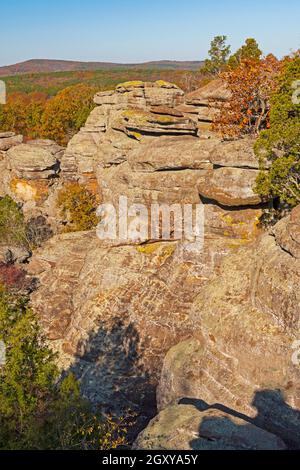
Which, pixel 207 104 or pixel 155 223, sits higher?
pixel 207 104

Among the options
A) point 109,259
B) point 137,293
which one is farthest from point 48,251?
point 137,293

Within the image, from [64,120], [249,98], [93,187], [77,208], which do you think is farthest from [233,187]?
[64,120]

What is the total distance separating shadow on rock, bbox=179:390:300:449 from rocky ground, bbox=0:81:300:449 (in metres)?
0.04

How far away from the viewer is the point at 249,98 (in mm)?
27734

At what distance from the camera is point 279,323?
54.9 feet

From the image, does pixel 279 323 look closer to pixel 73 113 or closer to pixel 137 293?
pixel 137 293

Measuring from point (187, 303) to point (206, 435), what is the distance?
38.6ft

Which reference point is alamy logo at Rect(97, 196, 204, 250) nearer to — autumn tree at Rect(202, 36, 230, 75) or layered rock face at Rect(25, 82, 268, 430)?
layered rock face at Rect(25, 82, 268, 430)

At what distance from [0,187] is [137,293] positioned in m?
35.9

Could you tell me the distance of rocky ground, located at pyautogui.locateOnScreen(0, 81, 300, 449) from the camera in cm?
1541

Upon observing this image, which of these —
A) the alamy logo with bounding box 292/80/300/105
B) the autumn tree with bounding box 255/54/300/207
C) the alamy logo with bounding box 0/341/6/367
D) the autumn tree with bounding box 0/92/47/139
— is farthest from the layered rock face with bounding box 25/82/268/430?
the autumn tree with bounding box 0/92/47/139

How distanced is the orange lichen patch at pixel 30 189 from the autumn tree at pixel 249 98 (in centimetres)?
2716

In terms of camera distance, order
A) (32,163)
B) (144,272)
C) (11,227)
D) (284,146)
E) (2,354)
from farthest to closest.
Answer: (32,163) < (11,227) < (144,272) < (284,146) < (2,354)

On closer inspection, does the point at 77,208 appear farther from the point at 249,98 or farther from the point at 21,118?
the point at 21,118
